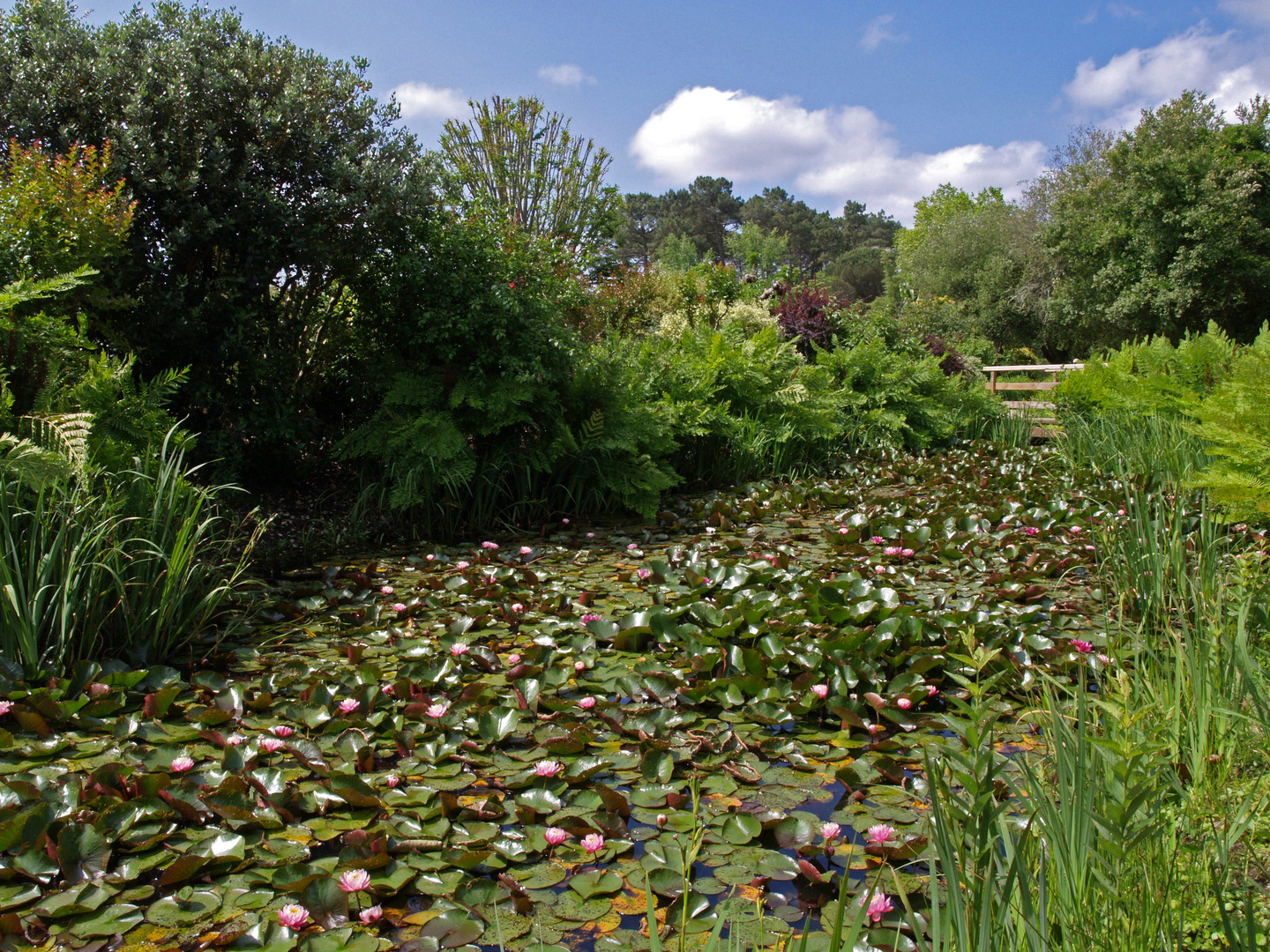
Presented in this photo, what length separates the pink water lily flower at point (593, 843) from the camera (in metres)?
A: 1.71

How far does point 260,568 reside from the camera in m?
3.99

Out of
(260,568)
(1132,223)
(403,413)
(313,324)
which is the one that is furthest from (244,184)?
(1132,223)

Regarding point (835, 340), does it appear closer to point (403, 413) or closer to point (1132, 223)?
point (403, 413)

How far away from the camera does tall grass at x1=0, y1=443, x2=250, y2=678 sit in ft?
8.25

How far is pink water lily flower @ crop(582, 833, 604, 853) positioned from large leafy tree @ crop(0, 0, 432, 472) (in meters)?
3.60

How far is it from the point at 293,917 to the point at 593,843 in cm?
61

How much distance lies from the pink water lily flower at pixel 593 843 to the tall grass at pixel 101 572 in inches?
75.8

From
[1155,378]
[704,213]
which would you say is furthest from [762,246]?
[1155,378]

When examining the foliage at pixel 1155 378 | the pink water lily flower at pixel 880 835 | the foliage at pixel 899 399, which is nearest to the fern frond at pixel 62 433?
the pink water lily flower at pixel 880 835

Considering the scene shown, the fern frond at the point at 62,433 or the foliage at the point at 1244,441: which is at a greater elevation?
the fern frond at the point at 62,433

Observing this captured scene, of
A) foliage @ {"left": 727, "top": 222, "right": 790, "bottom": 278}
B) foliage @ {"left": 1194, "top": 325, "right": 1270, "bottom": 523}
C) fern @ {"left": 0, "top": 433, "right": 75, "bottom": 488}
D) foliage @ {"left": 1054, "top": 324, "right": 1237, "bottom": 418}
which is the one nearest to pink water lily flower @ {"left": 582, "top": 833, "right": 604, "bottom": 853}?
fern @ {"left": 0, "top": 433, "right": 75, "bottom": 488}

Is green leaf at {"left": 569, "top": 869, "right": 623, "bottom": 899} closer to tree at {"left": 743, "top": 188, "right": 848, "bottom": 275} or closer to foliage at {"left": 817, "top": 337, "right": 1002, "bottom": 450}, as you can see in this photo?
foliage at {"left": 817, "top": 337, "right": 1002, "bottom": 450}

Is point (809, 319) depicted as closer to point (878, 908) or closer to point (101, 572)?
point (101, 572)

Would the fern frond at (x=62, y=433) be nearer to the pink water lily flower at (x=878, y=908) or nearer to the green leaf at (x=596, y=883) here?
the green leaf at (x=596, y=883)
